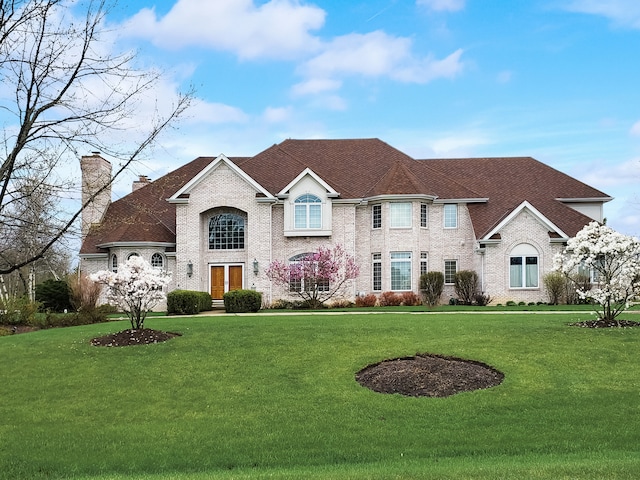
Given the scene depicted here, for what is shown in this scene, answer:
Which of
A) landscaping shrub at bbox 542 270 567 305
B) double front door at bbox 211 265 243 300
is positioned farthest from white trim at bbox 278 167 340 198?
landscaping shrub at bbox 542 270 567 305

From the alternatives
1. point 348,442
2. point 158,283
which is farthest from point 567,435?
point 158,283

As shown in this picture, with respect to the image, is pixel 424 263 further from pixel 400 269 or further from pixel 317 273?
pixel 317 273

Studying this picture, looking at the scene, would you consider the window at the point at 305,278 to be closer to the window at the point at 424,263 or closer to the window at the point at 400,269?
the window at the point at 400,269

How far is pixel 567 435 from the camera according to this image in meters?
10.5

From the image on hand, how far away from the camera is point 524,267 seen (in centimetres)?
3475

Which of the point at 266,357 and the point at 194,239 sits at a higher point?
the point at 194,239

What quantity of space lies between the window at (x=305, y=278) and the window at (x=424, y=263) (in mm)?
5254

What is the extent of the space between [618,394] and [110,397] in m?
9.72

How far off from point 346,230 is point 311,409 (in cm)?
2395

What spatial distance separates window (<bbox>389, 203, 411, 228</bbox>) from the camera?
35469mm

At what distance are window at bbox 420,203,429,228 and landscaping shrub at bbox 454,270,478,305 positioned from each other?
3204 millimetres

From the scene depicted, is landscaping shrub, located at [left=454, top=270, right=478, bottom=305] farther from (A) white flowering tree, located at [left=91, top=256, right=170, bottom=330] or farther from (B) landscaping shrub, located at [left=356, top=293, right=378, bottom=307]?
(A) white flowering tree, located at [left=91, top=256, right=170, bottom=330]

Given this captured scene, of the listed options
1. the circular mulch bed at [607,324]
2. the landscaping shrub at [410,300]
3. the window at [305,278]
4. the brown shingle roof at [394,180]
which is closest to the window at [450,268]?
the brown shingle roof at [394,180]

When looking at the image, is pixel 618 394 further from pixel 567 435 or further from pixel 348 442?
pixel 348 442
